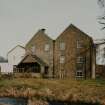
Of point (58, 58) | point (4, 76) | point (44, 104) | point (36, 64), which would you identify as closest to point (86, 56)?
point (58, 58)

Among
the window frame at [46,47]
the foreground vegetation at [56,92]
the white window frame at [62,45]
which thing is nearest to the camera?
the foreground vegetation at [56,92]

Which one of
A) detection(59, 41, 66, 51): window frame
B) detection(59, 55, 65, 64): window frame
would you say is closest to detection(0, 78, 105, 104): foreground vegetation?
detection(59, 55, 65, 64): window frame

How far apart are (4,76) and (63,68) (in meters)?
14.5

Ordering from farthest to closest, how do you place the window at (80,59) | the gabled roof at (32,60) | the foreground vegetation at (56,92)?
the gabled roof at (32,60)
the window at (80,59)
the foreground vegetation at (56,92)

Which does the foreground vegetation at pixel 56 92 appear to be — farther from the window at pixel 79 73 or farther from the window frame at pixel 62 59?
the window frame at pixel 62 59

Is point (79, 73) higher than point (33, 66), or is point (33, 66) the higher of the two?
point (33, 66)

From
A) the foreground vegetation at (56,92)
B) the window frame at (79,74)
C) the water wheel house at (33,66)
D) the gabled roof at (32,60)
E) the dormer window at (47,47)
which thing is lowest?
the foreground vegetation at (56,92)

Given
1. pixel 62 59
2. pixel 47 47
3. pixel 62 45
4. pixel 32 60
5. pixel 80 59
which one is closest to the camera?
pixel 80 59

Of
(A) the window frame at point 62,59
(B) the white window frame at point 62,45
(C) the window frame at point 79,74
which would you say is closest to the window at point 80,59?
(C) the window frame at point 79,74

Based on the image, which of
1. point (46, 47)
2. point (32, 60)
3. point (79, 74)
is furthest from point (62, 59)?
point (32, 60)

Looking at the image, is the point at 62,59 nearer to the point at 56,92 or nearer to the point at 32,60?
the point at 32,60

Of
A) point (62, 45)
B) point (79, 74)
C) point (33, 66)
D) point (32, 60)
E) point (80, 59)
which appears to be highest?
point (62, 45)

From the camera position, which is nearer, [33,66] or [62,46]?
[62,46]

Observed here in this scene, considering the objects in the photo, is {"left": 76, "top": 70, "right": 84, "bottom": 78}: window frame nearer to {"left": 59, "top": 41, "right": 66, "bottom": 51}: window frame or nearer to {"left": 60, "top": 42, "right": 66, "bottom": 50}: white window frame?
{"left": 59, "top": 41, "right": 66, "bottom": 51}: window frame
